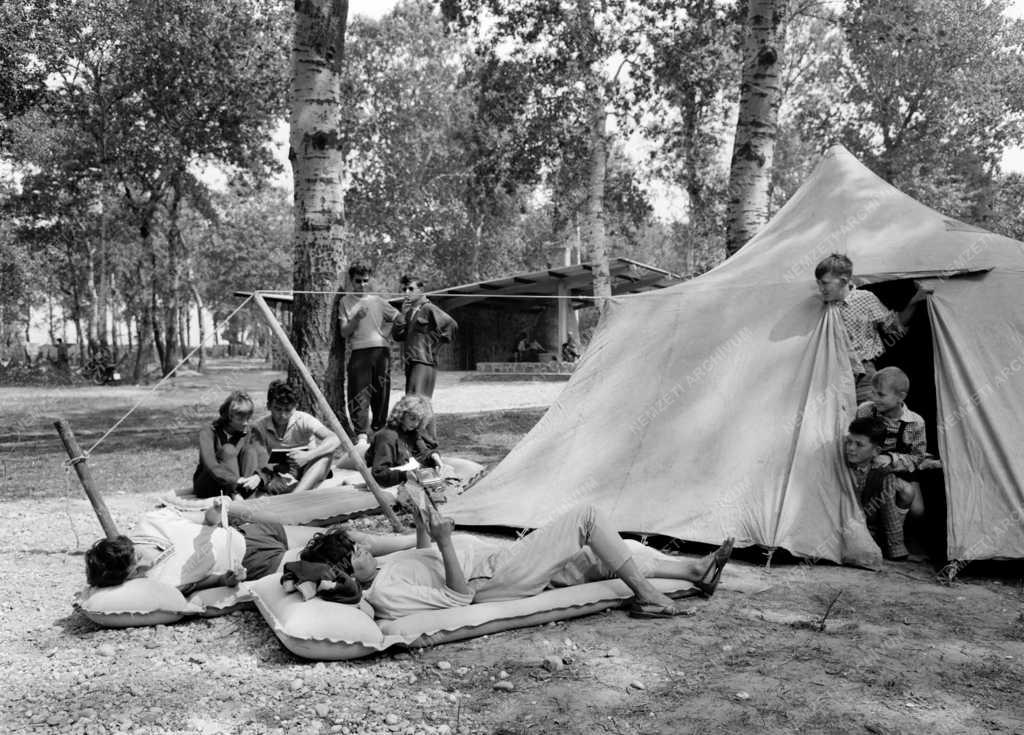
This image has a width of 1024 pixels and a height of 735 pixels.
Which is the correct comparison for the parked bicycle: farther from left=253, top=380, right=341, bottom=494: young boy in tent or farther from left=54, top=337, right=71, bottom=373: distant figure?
left=253, top=380, right=341, bottom=494: young boy in tent

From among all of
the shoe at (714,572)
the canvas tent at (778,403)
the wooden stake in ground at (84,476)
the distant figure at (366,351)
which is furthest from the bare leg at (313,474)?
the shoe at (714,572)

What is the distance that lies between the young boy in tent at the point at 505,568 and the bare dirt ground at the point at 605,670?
211 mm

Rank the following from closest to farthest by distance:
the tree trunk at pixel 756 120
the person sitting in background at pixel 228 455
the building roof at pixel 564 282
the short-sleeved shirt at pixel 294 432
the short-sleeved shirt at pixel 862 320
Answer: the short-sleeved shirt at pixel 862 320, the person sitting in background at pixel 228 455, the short-sleeved shirt at pixel 294 432, the tree trunk at pixel 756 120, the building roof at pixel 564 282

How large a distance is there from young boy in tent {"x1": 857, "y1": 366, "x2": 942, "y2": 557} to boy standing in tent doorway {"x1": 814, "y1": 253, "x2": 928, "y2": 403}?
37 cm

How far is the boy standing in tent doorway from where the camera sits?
5.36m

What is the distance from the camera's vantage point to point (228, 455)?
586 centimetres

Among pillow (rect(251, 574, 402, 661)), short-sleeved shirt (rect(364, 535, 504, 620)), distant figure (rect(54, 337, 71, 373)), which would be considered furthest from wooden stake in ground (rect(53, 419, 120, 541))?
distant figure (rect(54, 337, 71, 373))

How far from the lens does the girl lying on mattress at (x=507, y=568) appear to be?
3848 millimetres

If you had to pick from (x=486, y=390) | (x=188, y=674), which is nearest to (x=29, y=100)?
(x=486, y=390)

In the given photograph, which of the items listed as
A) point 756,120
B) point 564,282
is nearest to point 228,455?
point 756,120

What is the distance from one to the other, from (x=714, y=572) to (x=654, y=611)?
1.52ft

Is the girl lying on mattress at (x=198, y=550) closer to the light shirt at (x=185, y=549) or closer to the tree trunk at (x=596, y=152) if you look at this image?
the light shirt at (x=185, y=549)

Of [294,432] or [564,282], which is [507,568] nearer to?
[294,432]

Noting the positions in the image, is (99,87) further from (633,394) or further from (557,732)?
(557,732)
